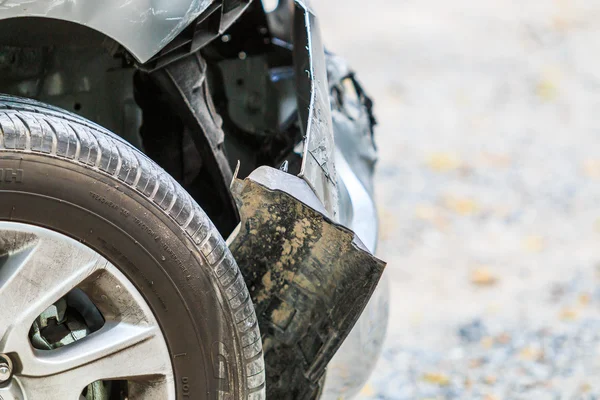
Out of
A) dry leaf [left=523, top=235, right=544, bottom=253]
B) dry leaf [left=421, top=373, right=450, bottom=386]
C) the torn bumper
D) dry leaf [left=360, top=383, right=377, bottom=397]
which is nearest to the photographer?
the torn bumper

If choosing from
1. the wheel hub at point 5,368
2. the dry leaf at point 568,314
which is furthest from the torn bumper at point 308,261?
the dry leaf at point 568,314

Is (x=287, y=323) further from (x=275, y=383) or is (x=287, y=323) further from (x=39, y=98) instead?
(x=39, y=98)

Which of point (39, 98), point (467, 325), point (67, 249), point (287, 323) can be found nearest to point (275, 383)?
point (287, 323)

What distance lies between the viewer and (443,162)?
673cm

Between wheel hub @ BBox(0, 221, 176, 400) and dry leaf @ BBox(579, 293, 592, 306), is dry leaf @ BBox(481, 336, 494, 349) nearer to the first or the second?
dry leaf @ BBox(579, 293, 592, 306)

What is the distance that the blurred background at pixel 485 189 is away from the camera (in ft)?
13.2

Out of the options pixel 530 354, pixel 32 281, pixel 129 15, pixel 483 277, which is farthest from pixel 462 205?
pixel 32 281

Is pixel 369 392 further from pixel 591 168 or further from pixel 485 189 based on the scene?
pixel 591 168

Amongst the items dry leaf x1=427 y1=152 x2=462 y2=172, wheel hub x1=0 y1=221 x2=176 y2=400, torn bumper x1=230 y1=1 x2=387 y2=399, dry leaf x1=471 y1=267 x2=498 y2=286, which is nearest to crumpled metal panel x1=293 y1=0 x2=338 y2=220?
torn bumper x1=230 y1=1 x2=387 y2=399

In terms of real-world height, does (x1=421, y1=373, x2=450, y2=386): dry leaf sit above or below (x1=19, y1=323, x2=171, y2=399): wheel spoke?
above

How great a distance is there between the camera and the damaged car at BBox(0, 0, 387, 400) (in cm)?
188

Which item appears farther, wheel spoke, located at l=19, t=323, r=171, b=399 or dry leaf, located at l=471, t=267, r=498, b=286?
dry leaf, located at l=471, t=267, r=498, b=286

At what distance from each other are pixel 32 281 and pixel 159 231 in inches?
11.8

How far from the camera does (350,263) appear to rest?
2.29 meters
